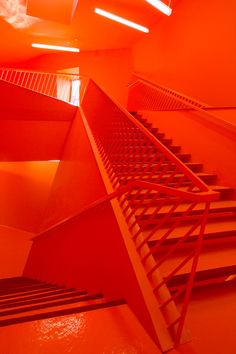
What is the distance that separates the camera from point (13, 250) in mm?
7152

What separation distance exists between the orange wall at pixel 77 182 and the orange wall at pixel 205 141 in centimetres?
162

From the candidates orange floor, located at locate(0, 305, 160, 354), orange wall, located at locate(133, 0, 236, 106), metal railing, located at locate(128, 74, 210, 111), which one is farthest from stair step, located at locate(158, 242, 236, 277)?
metal railing, located at locate(128, 74, 210, 111)

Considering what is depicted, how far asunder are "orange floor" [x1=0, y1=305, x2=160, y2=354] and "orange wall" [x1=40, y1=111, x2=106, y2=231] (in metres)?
1.55

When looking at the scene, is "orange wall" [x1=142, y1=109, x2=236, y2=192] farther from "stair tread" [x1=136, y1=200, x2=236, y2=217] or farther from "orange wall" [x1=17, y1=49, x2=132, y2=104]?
"orange wall" [x1=17, y1=49, x2=132, y2=104]

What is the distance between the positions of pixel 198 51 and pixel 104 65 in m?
4.58

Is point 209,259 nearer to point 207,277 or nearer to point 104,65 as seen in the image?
point 207,277

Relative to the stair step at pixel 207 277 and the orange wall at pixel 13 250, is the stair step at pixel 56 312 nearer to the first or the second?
the stair step at pixel 207 277

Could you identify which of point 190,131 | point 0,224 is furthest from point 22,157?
point 190,131

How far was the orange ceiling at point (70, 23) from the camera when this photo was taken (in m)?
6.64

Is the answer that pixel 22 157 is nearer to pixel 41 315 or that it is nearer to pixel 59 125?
pixel 59 125

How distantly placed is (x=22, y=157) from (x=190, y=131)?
3483 mm

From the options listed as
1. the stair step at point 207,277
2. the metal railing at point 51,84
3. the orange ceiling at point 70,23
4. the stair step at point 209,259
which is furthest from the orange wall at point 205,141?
the metal railing at point 51,84

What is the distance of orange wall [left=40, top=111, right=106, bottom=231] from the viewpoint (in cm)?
377

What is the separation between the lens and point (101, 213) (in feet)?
9.55
